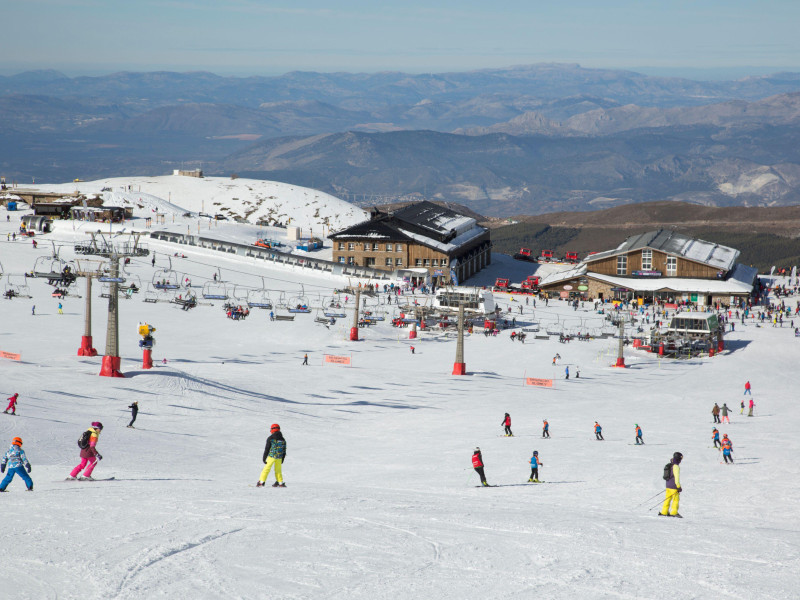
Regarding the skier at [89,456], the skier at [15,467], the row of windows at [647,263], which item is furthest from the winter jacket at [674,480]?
the row of windows at [647,263]

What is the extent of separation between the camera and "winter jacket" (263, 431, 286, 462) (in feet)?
68.3

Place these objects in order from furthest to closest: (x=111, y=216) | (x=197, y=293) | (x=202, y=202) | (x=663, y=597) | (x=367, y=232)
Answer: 1. (x=202, y=202)
2. (x=111, y=216)
3. (x=367, y=232)
4. (x=197, y=293)
5. (x=663, y=597)

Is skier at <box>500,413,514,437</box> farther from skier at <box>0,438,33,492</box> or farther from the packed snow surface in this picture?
skier at <box>0,438,33,492</box>

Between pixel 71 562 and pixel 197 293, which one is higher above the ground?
pixel 197 293

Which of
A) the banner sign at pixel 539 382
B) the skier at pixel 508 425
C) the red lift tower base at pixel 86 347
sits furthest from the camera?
the banner sign at pixel 539 382

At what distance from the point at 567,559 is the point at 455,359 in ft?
135

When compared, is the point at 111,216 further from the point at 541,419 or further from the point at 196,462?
the point at 196,462

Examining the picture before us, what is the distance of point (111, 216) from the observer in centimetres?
11006

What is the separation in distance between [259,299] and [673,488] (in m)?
58.2

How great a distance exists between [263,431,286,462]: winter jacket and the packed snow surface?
0.80 m

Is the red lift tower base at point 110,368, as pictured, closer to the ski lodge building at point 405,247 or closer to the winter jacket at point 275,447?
the winter jacket at point 275,447

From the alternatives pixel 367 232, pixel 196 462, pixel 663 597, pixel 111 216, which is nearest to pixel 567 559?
pixel 663 597

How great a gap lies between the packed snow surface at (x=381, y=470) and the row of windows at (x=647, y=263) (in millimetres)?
28894

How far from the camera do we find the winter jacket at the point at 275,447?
20812 mm
